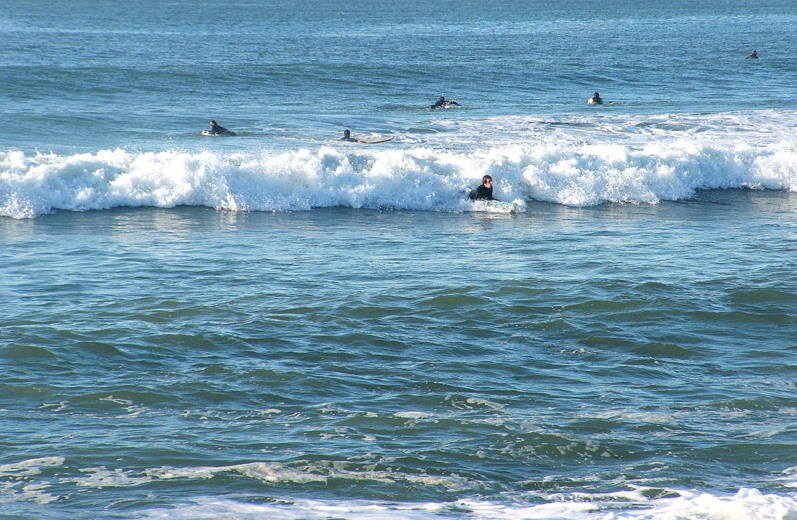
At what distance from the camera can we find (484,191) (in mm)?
21516

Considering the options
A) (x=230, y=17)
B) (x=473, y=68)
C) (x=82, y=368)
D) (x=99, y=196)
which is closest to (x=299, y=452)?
(x=82, y=368)

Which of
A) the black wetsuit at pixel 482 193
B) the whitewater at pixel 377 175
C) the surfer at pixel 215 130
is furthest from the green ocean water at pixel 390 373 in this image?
the surfer at pixel 215 130

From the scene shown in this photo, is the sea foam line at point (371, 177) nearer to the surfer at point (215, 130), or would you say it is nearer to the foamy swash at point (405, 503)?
the surfer at point (215, 130)

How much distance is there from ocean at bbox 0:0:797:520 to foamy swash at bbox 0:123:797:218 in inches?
2.9

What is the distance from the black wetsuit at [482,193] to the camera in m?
21.5

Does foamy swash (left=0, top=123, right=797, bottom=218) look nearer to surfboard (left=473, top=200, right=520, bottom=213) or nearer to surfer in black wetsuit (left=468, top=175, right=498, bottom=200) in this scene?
surfboard (left=473, top=200, right=520, bottom=213)

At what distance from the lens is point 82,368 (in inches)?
423

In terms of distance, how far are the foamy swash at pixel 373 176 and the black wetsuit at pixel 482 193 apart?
201 millimetres

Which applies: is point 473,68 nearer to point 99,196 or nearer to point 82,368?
point 99,196

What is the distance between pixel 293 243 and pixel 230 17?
6818 cm

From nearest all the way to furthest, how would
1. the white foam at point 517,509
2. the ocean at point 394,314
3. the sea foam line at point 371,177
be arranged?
the white foam at point 517,509 < the ocean at point 394,314 < the sea foam line at point 371,177

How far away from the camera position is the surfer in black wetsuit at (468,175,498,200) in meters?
Result: 21.5

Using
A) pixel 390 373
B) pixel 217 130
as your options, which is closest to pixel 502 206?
pixel 217 130

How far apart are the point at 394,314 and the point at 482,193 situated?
904 centimetres
